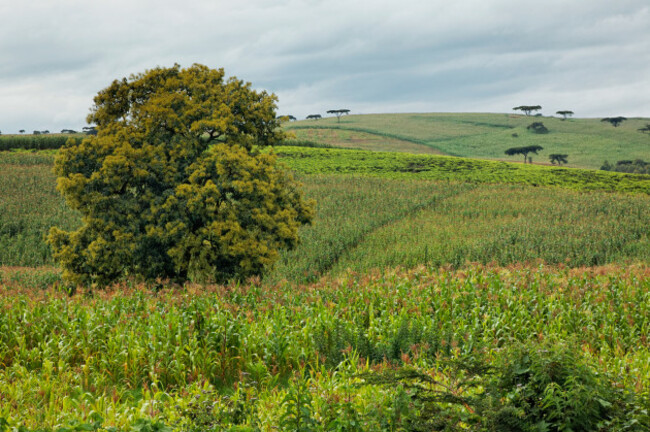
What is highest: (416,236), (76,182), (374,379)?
(76,182)

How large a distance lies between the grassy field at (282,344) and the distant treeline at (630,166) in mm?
83181

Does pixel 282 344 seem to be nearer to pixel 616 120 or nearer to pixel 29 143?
pixel 29 143

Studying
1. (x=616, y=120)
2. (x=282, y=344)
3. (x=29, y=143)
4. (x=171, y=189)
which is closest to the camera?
(x=282, y=344)

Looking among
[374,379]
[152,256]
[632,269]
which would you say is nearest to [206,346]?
[374,379]

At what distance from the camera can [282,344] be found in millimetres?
9367

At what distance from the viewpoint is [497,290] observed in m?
13.0

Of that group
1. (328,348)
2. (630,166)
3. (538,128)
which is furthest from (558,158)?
(328,348)

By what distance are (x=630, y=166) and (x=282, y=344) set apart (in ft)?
310

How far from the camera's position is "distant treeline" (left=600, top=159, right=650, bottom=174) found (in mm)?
84438

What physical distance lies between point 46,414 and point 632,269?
630 inches

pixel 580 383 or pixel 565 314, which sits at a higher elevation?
pixel 580 383

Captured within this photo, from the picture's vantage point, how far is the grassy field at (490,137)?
100.0m

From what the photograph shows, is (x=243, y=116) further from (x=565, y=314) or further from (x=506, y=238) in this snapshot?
(x=506, y=238)

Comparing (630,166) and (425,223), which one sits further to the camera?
(630,166)
